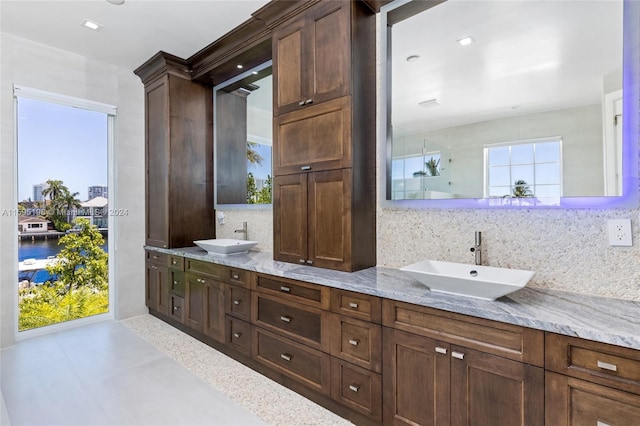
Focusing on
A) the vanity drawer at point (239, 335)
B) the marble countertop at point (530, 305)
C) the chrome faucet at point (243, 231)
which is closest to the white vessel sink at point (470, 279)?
the marble countertop at point (530, 305)

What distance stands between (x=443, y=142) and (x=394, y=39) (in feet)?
2.79

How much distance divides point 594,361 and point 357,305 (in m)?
1.04

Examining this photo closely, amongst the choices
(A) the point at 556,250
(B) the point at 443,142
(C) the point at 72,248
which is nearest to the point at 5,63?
(C) the point at 72,248

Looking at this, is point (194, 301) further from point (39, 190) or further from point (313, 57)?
point (313, 57)

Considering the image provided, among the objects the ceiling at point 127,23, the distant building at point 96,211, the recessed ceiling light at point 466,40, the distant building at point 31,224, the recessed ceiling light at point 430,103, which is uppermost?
the ceiling at point 127,23

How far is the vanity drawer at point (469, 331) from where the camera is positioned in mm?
1310

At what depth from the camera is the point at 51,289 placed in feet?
11.5

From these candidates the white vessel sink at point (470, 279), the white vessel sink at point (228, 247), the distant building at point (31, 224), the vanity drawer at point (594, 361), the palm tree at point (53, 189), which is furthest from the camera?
the palm tree at point (53, 189)

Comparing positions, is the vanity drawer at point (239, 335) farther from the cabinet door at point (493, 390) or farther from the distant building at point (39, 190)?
the distant building at point (39, 190)

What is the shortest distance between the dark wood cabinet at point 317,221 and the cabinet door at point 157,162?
5.60 feet

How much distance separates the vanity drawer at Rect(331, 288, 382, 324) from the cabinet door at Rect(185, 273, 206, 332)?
1605 millimetres

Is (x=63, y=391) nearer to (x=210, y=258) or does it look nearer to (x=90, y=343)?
(x=90, y=343)

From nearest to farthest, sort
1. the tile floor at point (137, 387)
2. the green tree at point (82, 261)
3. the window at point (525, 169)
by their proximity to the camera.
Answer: the window at point (525, 169) < the tile floor at point (137, 387) < the green tree at point (82, 261)

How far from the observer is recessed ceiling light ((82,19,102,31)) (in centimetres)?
291
